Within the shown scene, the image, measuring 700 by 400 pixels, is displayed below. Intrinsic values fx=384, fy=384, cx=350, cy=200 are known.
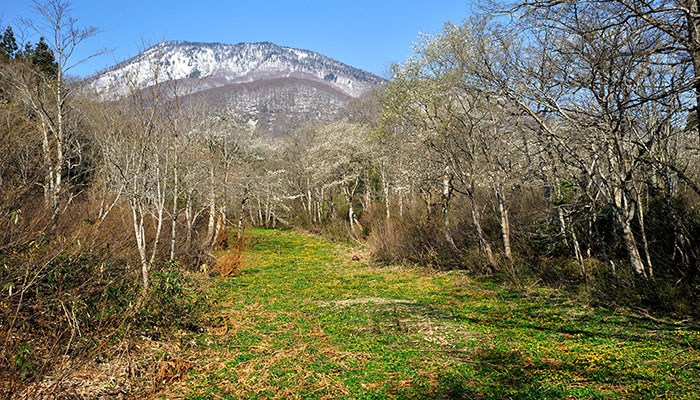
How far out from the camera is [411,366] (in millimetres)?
4730

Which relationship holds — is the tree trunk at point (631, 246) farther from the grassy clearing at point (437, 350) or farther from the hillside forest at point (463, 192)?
the grassy clearing at point (437, 350)

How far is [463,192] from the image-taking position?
10.3 m

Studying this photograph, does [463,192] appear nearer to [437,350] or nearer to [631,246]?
[631,246]

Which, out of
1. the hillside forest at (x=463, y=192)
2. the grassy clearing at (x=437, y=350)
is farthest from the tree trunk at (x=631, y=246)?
the grassy clearing at (x=437, y=350)

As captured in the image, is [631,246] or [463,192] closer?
[631,246]

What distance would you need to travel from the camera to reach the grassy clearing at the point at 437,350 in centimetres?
403

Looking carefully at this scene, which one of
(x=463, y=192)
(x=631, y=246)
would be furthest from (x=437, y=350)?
(x=463, y=192)

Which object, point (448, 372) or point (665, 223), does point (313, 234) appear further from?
point (448, 372)

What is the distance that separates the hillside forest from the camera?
16.0 ft

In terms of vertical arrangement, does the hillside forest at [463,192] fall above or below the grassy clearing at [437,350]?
above

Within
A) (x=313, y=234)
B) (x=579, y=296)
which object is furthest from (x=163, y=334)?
(x=313, y=234)

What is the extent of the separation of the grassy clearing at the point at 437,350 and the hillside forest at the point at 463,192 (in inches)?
33.8

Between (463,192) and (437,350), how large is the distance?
5822 mm

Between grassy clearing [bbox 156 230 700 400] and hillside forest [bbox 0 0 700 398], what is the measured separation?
0.86 metres
